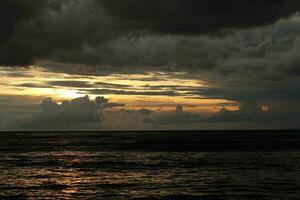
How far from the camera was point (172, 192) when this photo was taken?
42906mm

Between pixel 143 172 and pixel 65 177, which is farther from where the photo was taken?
pixel 143 172

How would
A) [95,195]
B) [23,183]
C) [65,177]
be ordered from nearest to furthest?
[95,195]
[23,183]
[65,177]

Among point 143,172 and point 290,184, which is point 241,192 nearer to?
point 290,184

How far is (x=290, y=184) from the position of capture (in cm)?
4672

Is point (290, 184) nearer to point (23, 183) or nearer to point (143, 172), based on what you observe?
point (143, 172)

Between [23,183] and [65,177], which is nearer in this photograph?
[23,183]

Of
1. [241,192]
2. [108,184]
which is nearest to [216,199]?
[241,192]

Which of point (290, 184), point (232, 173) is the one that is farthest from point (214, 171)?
point (290, 184)

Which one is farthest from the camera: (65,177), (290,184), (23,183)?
(65,177)

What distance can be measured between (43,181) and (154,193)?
15.6 m

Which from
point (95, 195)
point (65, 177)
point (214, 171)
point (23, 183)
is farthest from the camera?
point (214, 171)

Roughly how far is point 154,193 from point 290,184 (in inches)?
560

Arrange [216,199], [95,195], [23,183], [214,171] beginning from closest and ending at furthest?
[216,199] < [95,195] < [23,183] < [214,171]

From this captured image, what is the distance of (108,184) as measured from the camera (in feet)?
162
